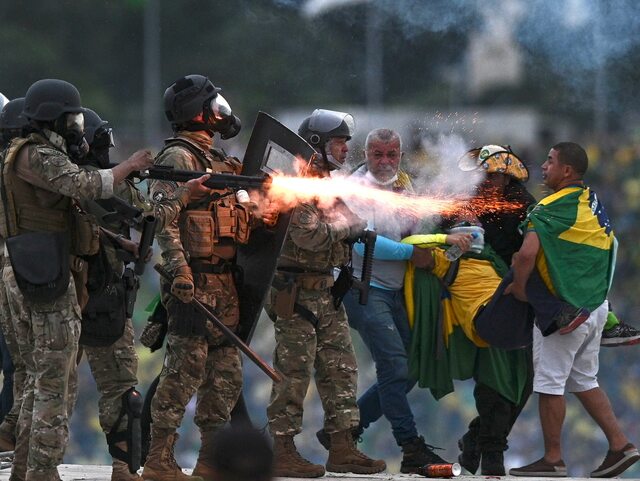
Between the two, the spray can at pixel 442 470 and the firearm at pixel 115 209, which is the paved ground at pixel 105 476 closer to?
the spray can at pixel 442 470

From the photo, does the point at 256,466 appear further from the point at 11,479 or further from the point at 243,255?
the point at 243,255

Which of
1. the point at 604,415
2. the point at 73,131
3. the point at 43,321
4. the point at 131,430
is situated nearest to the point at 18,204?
the point at 73,131

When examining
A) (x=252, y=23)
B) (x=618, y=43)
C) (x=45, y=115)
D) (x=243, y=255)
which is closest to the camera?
(x=45, y=115)

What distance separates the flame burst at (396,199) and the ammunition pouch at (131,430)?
1.32m

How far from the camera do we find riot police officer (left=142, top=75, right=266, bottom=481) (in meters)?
8.05

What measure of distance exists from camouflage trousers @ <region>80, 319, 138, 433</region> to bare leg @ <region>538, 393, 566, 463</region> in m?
2.29

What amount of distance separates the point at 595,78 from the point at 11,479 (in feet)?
→ 20.7

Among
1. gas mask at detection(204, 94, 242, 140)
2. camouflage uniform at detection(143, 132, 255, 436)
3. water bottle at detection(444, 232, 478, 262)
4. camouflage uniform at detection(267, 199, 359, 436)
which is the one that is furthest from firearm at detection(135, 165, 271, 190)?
water bottle at detection(444, 232, 478, 262)

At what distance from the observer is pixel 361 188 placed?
906 centimetres

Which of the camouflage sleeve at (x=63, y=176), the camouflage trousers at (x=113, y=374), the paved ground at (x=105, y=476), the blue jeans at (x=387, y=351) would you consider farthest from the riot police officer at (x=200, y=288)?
the blue jeans at (x=387, y=351)

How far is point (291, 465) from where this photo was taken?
8602 mm

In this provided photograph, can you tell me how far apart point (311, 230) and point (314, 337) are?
22.4 inches

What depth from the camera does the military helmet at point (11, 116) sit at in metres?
8.46

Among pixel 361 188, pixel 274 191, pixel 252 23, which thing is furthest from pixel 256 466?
pixel 252 23
